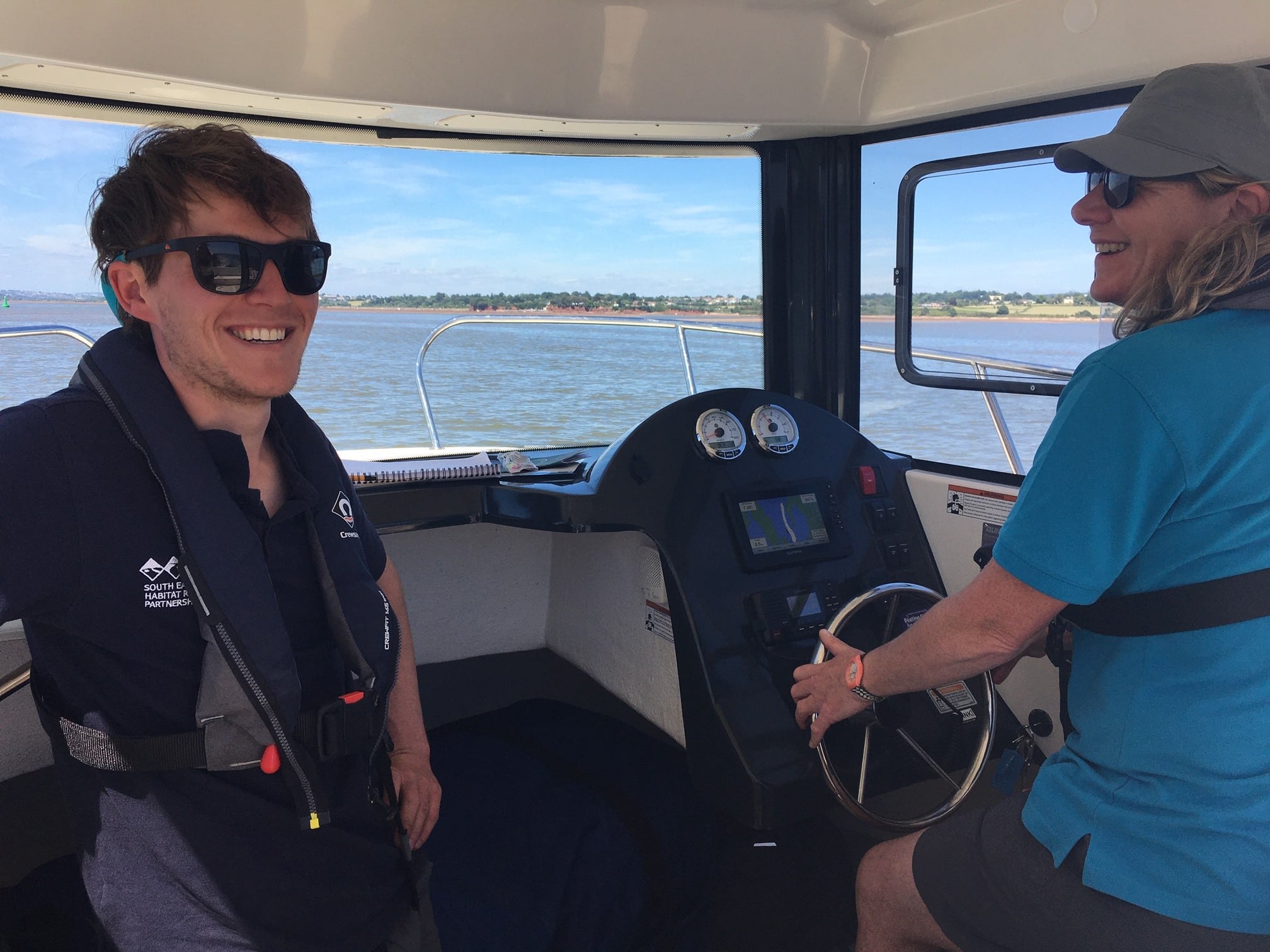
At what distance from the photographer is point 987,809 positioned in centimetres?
142

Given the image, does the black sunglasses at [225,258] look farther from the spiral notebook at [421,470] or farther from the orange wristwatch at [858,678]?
the orange wristwatch at [858,678]

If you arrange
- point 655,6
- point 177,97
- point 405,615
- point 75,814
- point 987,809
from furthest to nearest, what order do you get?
point 655,6
point 177,97
point 405,615
point 987,809
point 75,814

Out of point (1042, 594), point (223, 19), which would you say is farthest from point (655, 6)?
point (1042, 594)

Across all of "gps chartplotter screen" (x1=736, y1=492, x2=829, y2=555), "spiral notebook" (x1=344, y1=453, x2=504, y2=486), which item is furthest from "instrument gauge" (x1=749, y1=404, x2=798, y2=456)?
"spiral notebook" (x1=344, y1=453, x2=504, y2=486)

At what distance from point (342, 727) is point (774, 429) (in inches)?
56.4

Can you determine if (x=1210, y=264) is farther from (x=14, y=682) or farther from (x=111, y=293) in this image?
(x=14, y=682)

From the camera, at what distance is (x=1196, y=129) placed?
123cm

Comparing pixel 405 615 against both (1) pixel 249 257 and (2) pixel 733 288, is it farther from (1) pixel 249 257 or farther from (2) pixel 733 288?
(2) pixel 733 288

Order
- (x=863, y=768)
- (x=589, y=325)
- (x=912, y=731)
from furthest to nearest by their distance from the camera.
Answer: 1. (x=589, y=325)
2. (x=912, y=731)
3. (x=863, y=768)

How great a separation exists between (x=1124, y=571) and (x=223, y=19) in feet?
6.10

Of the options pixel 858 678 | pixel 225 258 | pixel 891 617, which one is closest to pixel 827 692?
pixel 858 678

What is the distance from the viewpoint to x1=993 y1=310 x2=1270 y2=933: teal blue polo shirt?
1.13m

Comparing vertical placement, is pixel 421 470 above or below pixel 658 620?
above

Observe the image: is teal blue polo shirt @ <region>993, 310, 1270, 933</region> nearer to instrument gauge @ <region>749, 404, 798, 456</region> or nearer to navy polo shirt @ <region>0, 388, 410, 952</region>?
navy polo shirt @ <region>0, 388, 410, 952</region>
